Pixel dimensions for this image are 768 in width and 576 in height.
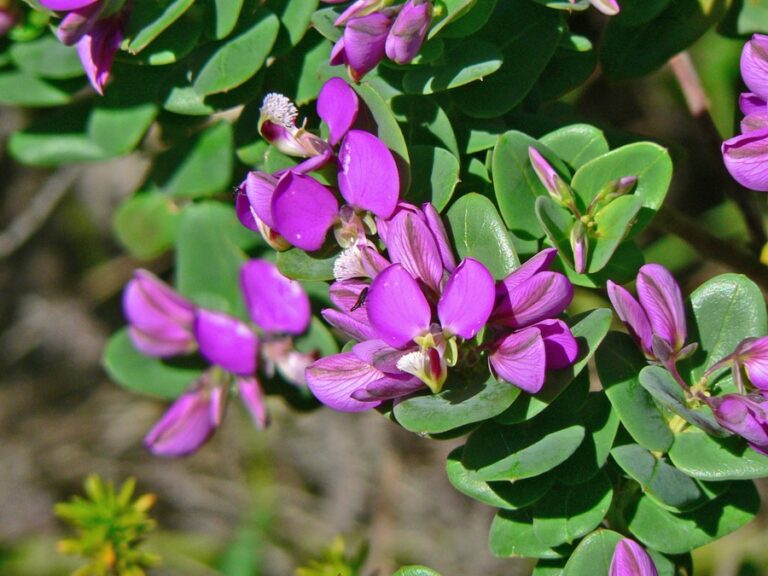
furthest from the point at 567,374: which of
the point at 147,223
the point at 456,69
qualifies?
the point at 147,223

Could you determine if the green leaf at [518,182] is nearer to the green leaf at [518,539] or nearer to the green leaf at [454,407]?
the green leaf at [454,407]

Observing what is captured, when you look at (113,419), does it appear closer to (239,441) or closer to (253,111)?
(239,441)

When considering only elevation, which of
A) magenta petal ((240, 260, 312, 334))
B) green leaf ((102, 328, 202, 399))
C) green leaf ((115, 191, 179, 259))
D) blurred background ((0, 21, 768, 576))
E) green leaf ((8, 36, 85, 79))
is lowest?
blurred background ((0, 21, 768, 576))

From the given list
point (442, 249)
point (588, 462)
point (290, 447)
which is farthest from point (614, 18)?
point (290, 447)

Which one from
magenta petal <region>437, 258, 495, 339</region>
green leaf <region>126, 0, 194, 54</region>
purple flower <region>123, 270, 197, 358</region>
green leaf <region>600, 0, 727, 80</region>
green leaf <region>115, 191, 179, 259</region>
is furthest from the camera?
green leaf <region>115, 191, 179, 259</region>

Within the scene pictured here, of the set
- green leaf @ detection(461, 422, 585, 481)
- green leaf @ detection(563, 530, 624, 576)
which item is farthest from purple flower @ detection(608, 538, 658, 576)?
green leaf @ detection(461, 422, 585, 481)

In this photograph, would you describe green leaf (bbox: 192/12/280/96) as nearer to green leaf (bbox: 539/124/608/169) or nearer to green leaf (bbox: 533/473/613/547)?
green leaf (bbox: 539/124/608/169)

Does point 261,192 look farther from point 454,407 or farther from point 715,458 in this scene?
point 715,458
